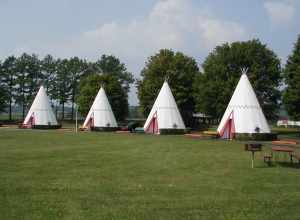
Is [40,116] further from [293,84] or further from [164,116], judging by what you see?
[293,84]

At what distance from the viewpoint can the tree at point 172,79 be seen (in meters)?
60.8

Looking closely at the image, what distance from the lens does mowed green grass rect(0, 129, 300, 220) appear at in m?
9.79

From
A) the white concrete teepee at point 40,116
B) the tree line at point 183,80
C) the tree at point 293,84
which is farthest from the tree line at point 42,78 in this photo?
the tree at point 293,84

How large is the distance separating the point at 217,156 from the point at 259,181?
709 cm

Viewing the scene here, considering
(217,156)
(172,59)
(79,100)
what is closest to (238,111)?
(217,156)

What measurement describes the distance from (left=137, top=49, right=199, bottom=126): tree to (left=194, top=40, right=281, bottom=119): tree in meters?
5.34

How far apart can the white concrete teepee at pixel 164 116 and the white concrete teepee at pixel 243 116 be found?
773 centimetres

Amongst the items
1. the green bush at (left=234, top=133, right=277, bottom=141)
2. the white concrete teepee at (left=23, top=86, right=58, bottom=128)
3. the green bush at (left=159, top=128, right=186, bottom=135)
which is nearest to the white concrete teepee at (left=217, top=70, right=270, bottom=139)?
the green bush at (left=234, top=133, right=277, bottom=141)

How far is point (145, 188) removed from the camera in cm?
1265

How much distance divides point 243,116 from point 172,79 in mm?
24928

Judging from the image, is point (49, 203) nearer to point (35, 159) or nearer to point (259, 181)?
point (259, 181)

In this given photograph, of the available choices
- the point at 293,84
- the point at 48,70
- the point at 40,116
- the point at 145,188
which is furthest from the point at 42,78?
the point at 145,188

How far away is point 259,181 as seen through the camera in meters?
14.4

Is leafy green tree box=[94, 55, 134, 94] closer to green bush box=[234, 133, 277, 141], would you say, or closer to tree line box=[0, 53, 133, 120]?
tree line box=[0, 53, 133, 120]
